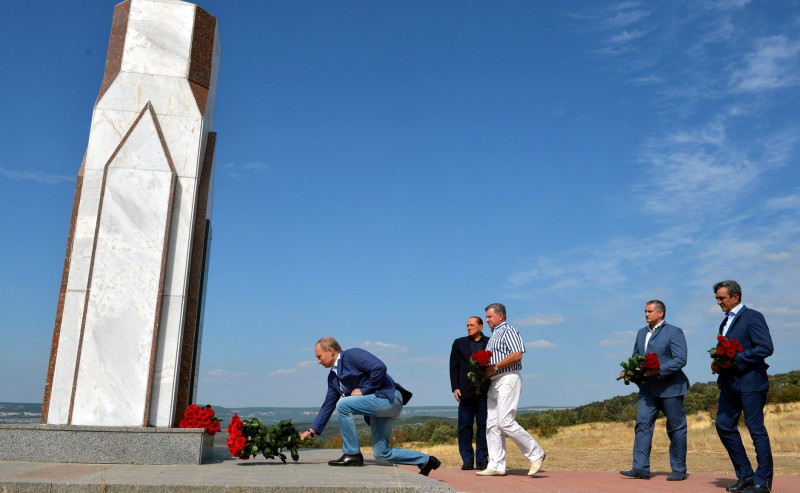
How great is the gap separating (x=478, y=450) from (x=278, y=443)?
297cm

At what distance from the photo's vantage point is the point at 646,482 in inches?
292

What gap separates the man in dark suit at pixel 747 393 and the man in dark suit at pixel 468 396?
2.69 m

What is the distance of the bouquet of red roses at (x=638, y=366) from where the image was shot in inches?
313

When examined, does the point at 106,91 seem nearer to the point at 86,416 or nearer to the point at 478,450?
the point at 86,416

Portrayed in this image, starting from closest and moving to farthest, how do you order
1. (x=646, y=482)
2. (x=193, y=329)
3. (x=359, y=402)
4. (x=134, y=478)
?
(x=134, y=478) → (x=359, y=402) → (x=646, y=482) → (x=193, y=329)

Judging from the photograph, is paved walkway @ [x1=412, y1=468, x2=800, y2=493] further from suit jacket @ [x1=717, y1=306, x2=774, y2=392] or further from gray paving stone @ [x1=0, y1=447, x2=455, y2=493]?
suit jacket @ [x1=717, y1=306, x2=774, y2=392]

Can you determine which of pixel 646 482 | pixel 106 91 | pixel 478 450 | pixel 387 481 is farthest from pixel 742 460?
pixel 106 91

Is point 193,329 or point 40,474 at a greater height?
point 193,329

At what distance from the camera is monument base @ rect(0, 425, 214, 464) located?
6906 mm

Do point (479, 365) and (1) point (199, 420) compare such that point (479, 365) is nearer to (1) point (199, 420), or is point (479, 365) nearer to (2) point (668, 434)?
(2) point (668, 434)

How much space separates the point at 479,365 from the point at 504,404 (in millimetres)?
536

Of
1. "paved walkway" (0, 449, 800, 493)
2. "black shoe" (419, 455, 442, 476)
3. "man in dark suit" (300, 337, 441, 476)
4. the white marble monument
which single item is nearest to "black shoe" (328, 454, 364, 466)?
"man in dark suit" (300, 337, 441, 476)

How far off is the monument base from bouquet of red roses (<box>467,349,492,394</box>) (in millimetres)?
3194

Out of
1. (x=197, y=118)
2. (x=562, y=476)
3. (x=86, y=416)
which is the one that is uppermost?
(x=197, y=118)
